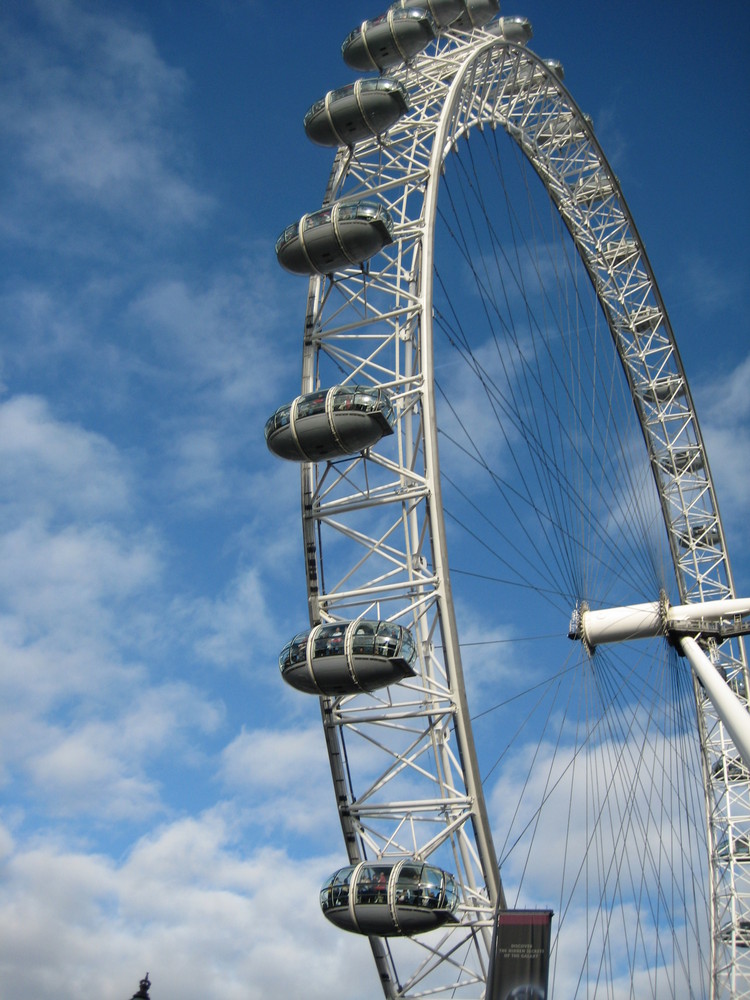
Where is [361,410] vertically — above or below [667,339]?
below

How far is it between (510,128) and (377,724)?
58.3 feet

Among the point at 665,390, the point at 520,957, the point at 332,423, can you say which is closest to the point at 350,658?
the point at 332,423

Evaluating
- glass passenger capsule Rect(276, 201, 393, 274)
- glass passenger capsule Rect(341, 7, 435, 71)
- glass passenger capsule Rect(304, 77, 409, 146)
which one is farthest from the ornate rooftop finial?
glass passenger capsule Rect(341, 7, 435, 71)

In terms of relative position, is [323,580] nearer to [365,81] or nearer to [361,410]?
[361,410]

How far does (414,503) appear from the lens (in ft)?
67.2

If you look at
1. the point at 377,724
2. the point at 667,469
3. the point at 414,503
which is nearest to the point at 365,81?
the point at 414,503

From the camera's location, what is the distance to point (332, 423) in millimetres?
20188

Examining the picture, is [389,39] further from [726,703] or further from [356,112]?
[726,703]

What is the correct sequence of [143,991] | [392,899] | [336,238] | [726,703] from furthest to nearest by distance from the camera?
[336,238] → [726,703] → [392,899] → [143,991]

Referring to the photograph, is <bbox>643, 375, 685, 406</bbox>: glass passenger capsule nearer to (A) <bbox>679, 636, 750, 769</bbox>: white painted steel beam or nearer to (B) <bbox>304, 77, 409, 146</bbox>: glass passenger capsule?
(A) <bbox>679, 636, 750, 769</bbox>: white painted steel beam

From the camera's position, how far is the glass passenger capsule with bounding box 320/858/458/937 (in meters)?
17.4

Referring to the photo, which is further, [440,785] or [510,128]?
[510,128]

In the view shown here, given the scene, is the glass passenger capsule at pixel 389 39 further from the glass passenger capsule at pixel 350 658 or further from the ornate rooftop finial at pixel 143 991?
the ornate rooftop finial at pixel 143 991

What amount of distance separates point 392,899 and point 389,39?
20384 mm
